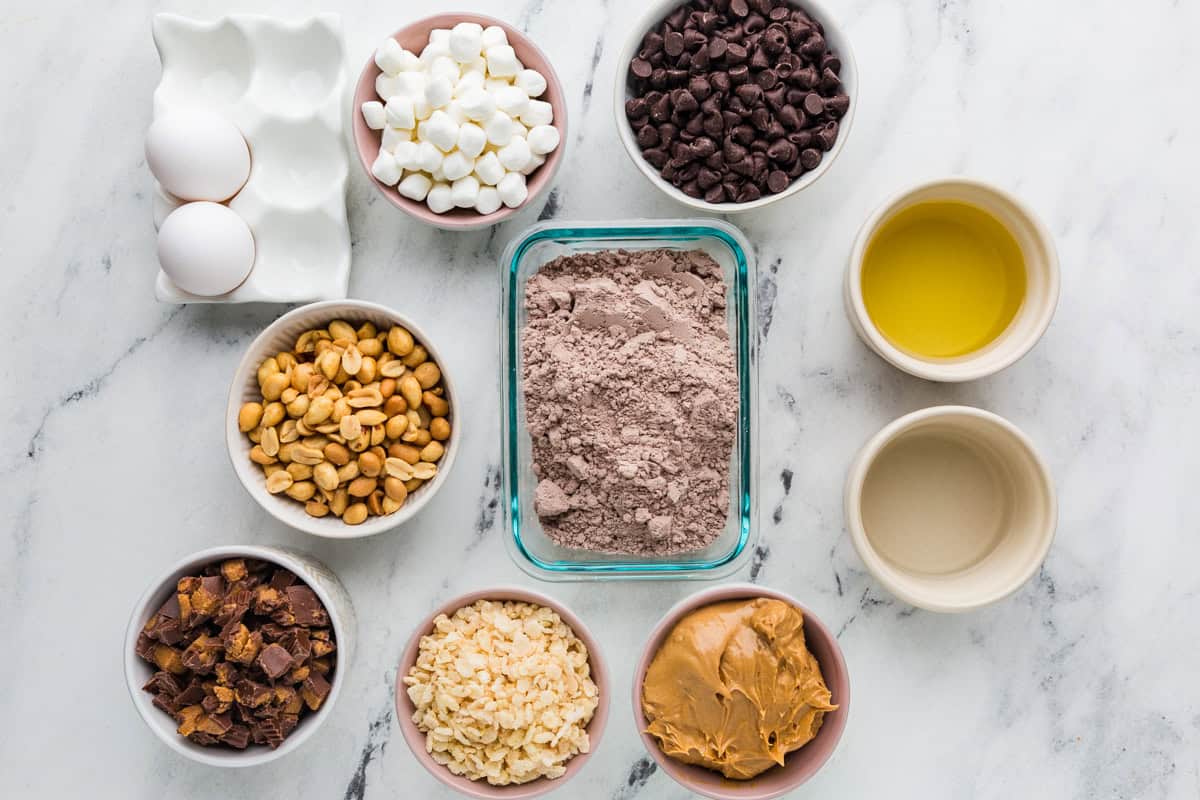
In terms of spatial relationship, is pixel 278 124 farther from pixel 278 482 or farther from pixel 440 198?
pixel 278 482

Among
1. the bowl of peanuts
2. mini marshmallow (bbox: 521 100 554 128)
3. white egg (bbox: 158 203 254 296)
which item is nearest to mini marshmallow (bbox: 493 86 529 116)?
mini marshmallow (bbox: 521 100 554 128)

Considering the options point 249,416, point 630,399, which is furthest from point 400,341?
point 630,399

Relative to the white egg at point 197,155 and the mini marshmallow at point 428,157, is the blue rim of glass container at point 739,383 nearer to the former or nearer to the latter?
the mini marshmallow at point 428,157

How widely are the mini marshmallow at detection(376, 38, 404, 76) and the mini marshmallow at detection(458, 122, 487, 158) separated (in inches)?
5.6

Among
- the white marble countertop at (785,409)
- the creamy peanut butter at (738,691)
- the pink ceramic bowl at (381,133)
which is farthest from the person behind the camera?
the white marble countertop at (785,409)

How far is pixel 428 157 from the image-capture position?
1393mm

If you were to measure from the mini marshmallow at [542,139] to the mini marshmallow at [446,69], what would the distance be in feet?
0.45

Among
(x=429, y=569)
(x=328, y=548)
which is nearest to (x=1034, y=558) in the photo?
(x=429, y=569)

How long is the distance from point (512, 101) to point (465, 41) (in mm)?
111

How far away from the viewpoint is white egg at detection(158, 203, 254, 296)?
141cm

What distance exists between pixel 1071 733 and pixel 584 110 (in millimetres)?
1342

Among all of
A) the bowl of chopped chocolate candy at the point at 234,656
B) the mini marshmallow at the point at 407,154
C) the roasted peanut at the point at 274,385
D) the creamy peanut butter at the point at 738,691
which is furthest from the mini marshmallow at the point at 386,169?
the creamy peanut butter at the point at 738,691

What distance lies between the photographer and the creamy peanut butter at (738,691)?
1331 millimetres

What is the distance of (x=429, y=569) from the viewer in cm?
157
